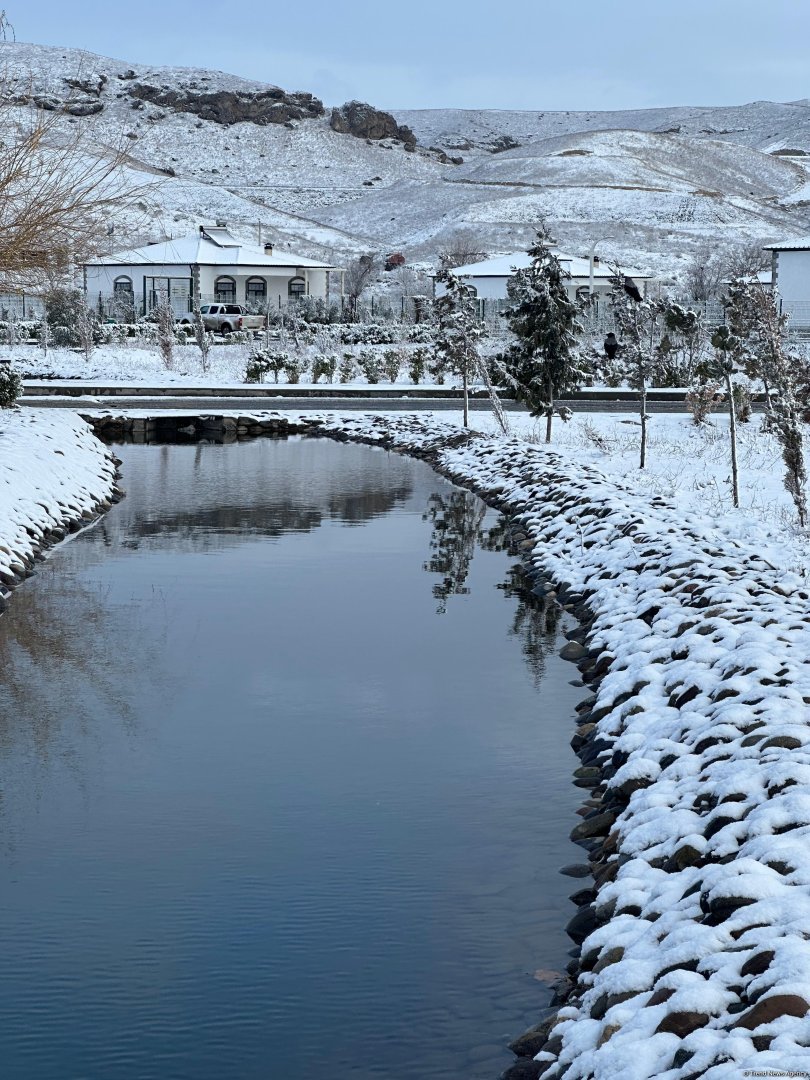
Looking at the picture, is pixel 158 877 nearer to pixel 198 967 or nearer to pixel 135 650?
pixel 198 967

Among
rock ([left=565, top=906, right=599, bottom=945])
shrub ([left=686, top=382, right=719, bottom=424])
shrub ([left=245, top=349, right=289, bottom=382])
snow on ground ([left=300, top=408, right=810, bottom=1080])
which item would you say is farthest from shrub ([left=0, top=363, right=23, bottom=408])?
rock ([left=565, top=906, right=599, bottom=945])

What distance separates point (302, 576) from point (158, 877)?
8.49 metres

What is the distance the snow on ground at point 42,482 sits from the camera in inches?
642

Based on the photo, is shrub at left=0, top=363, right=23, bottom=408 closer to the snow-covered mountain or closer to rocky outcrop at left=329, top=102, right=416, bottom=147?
the snow-covered mountain

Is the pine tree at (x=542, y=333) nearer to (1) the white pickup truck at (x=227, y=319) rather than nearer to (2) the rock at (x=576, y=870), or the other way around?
(2) the rock at (x=576, y=870)

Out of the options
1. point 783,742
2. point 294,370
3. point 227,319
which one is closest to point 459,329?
point 294,370

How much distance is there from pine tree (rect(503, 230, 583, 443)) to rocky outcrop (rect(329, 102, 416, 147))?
14424cm

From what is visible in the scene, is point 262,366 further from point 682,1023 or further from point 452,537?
point 682,1023

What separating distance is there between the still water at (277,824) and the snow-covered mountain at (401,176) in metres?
77.9

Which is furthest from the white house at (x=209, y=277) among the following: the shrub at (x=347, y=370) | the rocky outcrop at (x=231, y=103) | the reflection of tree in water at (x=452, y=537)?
the rocky outcrop at (x=231, y=103)

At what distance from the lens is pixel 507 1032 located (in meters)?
5.91

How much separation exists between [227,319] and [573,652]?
48724 millimetres

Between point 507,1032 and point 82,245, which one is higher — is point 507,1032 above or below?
below

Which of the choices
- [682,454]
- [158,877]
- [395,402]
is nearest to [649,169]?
[395,402]
